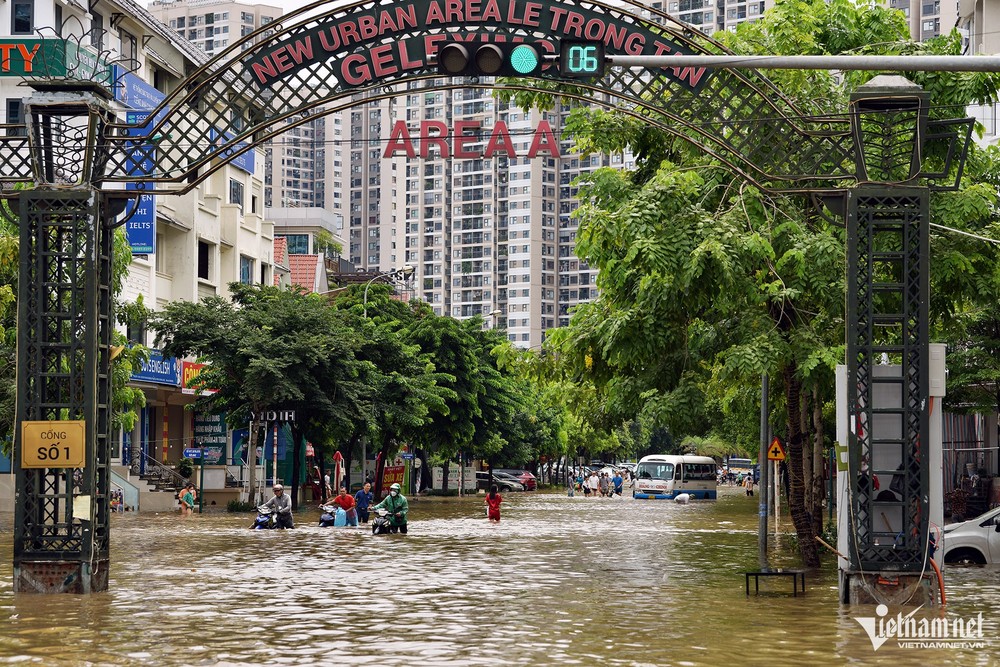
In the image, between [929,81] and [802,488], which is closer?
[929,81]

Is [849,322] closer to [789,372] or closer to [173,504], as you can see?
[789,372]

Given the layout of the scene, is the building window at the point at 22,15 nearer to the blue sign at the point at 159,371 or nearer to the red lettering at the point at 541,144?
the blue sign at the point at 159,371

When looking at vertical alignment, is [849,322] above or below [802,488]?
above

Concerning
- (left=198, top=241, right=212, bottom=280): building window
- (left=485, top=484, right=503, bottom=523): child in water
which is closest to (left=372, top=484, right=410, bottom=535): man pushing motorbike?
(left=485, top=484, right=503, bottom=523): child in water

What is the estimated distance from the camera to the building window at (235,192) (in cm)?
6675

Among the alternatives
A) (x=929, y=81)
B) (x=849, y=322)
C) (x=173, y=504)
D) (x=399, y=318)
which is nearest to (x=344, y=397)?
(x=173, y=504)

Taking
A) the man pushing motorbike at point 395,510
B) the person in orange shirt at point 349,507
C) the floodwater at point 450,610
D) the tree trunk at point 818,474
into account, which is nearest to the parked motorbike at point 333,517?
the person in orange shirt at point 349,507

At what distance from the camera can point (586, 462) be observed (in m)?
141

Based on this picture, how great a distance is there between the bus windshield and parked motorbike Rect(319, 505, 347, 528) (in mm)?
46570

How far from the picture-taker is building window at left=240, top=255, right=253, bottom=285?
66750mm

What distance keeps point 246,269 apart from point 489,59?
50.7 meters

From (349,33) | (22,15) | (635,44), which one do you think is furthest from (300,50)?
(22,15)

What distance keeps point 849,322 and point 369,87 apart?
6.79 metres

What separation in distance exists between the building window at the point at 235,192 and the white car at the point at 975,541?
46.2m
